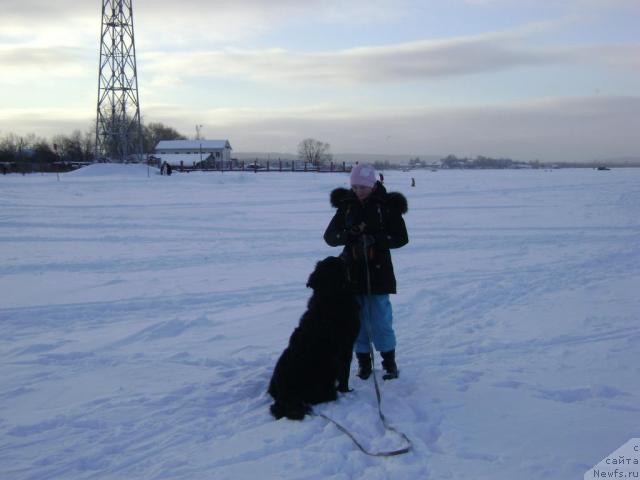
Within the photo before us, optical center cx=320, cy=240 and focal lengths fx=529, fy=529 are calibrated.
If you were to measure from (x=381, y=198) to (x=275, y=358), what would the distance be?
6.37 feet

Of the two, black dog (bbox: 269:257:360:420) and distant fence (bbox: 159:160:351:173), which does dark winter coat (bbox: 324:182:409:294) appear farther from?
distant fence (bbox: 159:160:351:173)

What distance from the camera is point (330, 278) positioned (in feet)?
13.8

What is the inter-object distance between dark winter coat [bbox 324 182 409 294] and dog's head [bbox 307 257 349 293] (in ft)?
1.26

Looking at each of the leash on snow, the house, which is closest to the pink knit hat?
the leash on snow

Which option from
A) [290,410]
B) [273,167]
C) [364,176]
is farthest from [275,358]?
[273,167]

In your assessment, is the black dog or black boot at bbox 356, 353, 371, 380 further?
black boot at bbox 356, 353, 371, 380

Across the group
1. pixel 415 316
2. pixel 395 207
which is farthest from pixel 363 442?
pixel 415 316

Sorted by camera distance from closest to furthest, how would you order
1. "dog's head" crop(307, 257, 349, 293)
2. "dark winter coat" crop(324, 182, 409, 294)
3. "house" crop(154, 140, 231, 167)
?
"dog's head" crop(307, 257, 349, 293)
"dark winter coat" crop(324, 182, 409, 294)
"house" crop(154, 140, 231, 167)

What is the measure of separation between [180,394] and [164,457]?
3.27ft

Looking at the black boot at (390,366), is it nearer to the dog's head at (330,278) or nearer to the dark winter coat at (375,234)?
the dark winter coat at (375,234)

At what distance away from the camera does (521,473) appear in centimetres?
315

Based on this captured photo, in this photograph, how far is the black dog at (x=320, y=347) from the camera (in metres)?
4.05

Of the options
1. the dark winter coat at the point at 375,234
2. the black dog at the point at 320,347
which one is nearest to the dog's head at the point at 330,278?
the black dog at the point at 320,347

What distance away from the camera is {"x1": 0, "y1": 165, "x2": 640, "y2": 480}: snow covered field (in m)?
3.40
